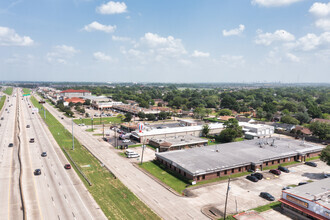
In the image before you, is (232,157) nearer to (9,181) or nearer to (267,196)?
(267,196)

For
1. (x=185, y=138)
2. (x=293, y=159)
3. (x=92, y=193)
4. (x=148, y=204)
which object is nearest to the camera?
(x=148, y=204)

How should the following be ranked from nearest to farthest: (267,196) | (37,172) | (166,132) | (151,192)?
(267,196) → (151,192) → (37,172) → (166,132)

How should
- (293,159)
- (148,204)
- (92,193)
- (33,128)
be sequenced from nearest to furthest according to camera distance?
(148,204)
(92,193)
(293,159)
(33,128)

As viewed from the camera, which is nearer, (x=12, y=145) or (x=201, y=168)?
(x=201, y=168)

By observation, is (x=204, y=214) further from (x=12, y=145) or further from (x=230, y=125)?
(x=12, y=145)

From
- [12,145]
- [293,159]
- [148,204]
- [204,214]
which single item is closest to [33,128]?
[12,145]

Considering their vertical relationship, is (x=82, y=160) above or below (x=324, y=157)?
below

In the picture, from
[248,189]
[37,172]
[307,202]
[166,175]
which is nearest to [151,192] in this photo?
[166,175]

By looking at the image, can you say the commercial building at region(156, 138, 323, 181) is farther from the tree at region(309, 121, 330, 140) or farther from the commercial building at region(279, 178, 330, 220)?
the tree at region(309, 121, 330, 140)
